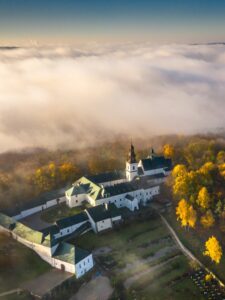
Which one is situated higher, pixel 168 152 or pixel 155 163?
pixel 168 152

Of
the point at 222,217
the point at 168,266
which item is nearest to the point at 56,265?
the point at 168,266

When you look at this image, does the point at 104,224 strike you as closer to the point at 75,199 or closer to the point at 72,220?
the point at 72,220

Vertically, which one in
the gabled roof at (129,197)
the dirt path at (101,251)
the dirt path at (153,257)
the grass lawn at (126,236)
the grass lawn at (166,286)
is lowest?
the grass lawn at (166,286)

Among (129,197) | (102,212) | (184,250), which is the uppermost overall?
(129,197)

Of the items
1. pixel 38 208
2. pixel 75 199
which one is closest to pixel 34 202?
pixel 38 208

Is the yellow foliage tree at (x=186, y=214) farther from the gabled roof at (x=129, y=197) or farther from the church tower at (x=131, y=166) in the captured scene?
the church tower at (x=131, y=166)

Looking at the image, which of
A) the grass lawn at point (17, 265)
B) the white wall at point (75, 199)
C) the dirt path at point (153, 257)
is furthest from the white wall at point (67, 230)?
the dirt path at point (153, 257)
